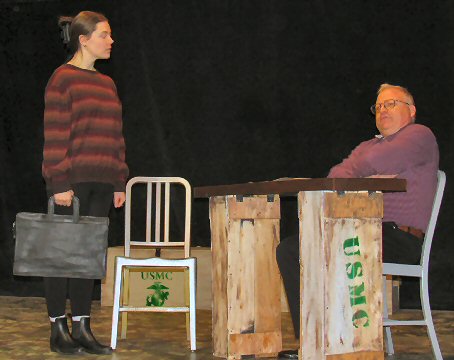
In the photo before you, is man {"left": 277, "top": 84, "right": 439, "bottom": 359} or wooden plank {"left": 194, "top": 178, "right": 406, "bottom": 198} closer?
wooden plank {"left": 194, "top": 178, "right": 406, "bottom": 198}

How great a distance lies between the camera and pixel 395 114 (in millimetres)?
3121

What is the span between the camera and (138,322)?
4176 mm

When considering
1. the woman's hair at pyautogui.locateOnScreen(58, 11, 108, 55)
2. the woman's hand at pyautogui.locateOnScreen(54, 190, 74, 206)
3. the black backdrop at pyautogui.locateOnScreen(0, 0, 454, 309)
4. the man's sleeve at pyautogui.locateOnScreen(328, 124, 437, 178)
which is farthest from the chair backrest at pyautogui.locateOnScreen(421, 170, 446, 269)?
the black backdrop at pyautogui.locateOnScreen(0, 0, 454, 309)

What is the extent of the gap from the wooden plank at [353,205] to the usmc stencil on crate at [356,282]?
0.27 feet

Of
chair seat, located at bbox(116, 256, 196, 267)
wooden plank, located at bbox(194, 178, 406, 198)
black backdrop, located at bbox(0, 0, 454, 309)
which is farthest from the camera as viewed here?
black backdrop, located at bbox(0, 0, 454, 309)

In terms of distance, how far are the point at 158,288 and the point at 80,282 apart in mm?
1474

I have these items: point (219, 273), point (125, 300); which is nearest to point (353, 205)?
point (219, 273)

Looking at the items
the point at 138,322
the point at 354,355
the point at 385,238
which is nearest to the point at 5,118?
the point at 138,322

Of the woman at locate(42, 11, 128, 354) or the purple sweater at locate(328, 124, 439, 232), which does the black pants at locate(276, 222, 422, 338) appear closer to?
the purple sweater at locate(328, 124, 439, 232)

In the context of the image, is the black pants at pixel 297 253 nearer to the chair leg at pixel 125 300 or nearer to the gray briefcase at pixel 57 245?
the gray briefcase at pixel 57 245

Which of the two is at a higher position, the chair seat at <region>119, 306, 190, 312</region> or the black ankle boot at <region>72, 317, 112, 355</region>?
the chair seat at <region>119, 306, 190, 312</region>

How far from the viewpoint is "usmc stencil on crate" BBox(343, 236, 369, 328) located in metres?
2.37

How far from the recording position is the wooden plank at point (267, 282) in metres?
3.00

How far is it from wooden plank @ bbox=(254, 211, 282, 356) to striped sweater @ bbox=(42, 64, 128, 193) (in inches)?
26.4
